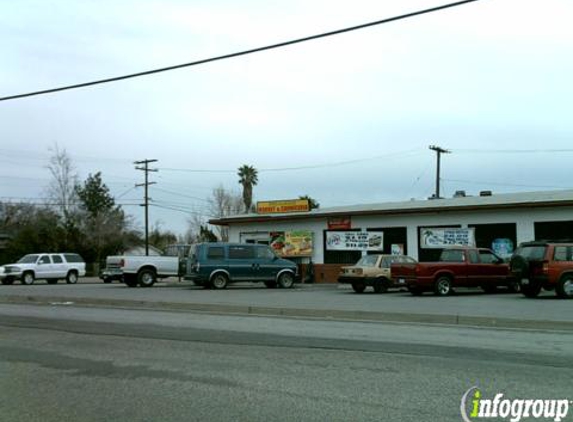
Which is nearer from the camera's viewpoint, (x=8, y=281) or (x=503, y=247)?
(x=503, y=247)

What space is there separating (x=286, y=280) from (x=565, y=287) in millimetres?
12406

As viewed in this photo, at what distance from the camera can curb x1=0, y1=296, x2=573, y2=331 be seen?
1392 cm

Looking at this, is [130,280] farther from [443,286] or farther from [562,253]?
[562,253]

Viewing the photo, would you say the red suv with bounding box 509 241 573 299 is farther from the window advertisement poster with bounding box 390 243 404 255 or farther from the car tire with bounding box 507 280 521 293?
the window advertisement poster with bounding box 390 243 404 255

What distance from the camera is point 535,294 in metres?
22.1

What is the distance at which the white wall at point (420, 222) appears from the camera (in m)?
29.4

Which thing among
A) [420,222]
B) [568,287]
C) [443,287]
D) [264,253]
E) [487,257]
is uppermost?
[420,222]

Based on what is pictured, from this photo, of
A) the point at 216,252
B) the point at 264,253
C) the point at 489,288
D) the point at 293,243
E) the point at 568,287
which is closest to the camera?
the point at 568,287

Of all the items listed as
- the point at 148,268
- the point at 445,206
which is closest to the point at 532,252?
the point at 445,206

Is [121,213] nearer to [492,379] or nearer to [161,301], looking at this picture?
[161,301]

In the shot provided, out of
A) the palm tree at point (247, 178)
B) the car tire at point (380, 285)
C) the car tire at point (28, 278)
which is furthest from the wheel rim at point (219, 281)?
the palm tree at point (247, 178)

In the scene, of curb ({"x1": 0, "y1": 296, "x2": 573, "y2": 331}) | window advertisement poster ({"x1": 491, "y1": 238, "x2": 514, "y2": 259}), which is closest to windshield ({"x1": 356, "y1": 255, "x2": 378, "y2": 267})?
window advertisement poster ({"x1": 491, "y1": 238, "x2": 514, "y2": 259})

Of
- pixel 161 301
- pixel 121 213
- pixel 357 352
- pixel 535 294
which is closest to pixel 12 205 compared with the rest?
pixel 121 213

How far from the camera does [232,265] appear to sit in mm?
28266
